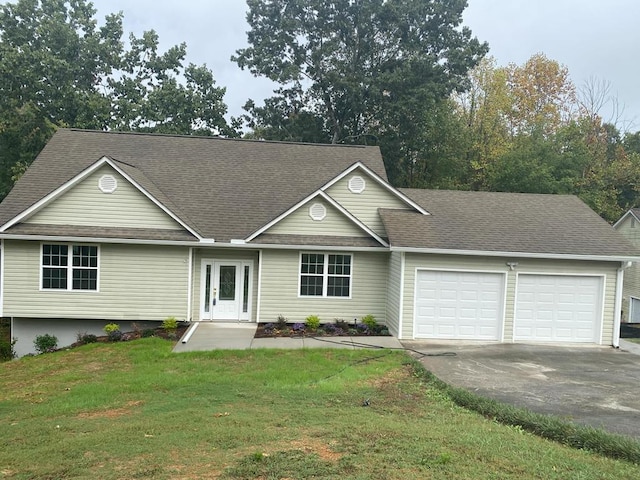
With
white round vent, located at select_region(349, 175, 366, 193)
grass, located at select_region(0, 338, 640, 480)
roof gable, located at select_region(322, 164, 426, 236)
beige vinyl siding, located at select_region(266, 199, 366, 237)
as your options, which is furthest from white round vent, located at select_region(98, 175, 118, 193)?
white round vent, located at select_region(349, 175, 366, 193)

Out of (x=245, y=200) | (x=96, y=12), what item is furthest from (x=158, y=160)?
(x=96, y=12)

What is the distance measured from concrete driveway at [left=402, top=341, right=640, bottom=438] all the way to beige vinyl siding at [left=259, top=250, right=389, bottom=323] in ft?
8.49

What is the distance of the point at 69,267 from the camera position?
16016 millimetres

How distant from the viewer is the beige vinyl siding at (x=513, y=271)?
15.4 metres

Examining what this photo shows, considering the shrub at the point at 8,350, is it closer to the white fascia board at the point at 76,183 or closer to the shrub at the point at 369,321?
the white fascia board at the point at 76,183

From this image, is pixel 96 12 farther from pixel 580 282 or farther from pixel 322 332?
pixel 580 282

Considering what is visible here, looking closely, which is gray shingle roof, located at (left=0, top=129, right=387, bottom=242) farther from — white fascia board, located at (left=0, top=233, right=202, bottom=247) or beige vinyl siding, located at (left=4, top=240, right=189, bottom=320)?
beige vinyl siding, located at (left=4, top=240, right=189, bottom=320)

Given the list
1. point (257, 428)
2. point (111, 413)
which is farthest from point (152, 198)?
point (257, 428)

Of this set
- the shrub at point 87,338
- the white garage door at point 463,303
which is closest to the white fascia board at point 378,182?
the white garage door at point 463,303

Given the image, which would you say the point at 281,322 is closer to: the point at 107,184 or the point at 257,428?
the point at 107,184

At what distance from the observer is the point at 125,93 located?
112ft

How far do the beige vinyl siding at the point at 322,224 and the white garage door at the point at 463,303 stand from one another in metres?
2.77

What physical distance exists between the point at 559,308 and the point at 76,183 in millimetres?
15234

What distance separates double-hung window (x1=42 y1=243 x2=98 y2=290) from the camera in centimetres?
1595
